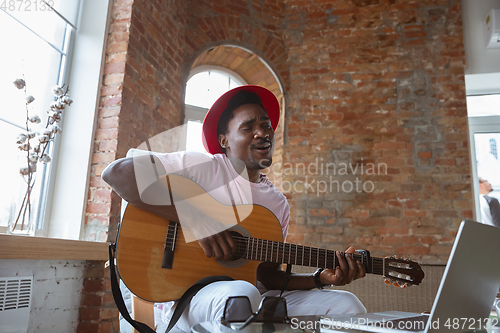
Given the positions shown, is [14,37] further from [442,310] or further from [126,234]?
[442,310]

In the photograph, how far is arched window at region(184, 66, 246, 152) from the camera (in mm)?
Result: 3610

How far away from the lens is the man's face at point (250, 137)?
1874 millimetres

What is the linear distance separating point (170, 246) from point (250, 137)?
0.76m

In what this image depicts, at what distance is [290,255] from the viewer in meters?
1.50

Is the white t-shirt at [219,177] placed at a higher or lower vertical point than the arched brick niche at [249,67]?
lower

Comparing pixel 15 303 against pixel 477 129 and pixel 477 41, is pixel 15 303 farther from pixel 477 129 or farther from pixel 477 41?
pixel 477 41

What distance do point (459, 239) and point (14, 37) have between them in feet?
7.96

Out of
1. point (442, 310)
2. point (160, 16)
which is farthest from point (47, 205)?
point (442, 310)

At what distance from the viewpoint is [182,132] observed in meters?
3.40

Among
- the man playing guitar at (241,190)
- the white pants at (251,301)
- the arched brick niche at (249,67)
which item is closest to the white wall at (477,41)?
the arched brick niche at (249,67)

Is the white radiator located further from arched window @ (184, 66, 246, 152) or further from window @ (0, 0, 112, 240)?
arched window @ (184, 66, 246, 152)

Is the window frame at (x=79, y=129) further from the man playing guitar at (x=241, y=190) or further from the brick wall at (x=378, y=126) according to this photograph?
the brick wall at (x=378, y=126)

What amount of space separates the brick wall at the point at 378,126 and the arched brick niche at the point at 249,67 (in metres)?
0.12

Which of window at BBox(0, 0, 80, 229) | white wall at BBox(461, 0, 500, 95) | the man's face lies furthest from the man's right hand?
white wall at BBox(461, 0, 500, 95)
